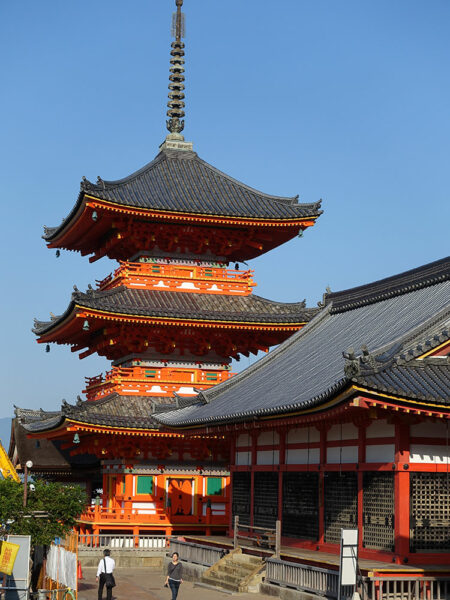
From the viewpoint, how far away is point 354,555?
21.6m

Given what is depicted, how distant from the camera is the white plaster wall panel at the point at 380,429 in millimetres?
24172

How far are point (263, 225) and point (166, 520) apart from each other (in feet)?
42.9

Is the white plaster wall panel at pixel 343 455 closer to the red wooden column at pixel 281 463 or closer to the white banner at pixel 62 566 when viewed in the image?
the red wooden column at pixel 281 463

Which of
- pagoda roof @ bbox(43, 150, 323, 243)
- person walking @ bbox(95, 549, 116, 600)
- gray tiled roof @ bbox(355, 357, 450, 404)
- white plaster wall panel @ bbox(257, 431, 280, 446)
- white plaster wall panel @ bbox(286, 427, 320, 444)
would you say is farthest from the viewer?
pagoda roof @ bbox(43, 150, 323, 243)

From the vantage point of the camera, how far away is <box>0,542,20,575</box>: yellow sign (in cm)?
2017

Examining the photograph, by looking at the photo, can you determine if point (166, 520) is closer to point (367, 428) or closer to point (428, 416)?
point (367, 428)

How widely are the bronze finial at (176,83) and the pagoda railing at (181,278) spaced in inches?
341

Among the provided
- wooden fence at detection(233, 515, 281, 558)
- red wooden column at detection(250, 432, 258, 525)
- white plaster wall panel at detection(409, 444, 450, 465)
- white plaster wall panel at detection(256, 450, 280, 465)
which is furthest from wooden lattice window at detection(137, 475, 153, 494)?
white plaster wall panel at detection(409, 444, 450, 465)

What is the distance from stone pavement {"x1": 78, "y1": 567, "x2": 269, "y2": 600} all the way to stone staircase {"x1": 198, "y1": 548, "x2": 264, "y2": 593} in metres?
0.39

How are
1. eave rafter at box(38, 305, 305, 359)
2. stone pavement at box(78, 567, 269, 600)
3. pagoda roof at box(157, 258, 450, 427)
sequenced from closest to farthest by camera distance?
pagoda roof at box(157, 258, 450, 427), stone pavement at box(78, 567, 269, 600), eave rafter at box(38, 305, 305, 359)

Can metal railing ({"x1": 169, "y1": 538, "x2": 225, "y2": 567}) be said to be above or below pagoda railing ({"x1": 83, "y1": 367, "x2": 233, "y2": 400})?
below

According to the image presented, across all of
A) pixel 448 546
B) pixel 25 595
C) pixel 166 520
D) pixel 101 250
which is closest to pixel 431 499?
pixel 448 546

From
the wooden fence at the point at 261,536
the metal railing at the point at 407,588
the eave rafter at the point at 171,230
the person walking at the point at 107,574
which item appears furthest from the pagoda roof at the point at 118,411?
the metal railing at the point at 407,588

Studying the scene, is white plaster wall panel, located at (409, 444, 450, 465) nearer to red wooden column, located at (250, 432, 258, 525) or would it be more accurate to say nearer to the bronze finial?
red wooden column, located at (250, 432, 258, 525)
